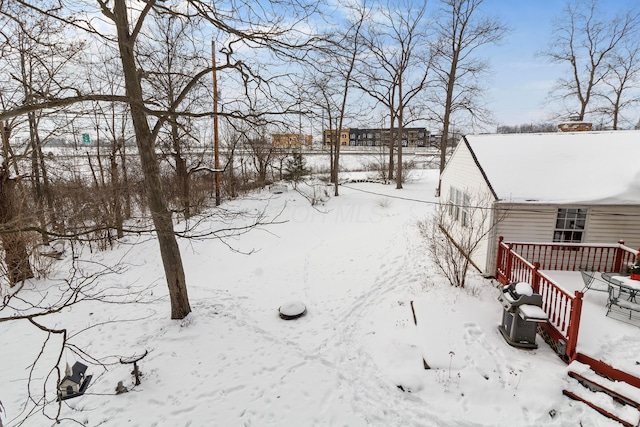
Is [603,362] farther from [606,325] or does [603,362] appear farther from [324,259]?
[324,259]

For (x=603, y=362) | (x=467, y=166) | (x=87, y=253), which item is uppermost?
(x=467, y=166)

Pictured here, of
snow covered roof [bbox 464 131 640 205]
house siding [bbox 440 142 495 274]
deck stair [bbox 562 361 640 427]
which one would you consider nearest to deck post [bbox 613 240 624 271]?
snow covered roof [bbox 464 131 640 205]

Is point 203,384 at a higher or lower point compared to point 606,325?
lower

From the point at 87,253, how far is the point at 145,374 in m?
10.4

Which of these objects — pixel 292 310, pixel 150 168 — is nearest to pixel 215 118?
pixel 150 168

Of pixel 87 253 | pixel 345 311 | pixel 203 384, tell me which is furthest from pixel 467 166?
pixel 87 253

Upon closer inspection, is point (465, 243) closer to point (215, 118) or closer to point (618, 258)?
point (618, 258)

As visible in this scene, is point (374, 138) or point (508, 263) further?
point (374, 138)

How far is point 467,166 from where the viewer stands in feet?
35.1

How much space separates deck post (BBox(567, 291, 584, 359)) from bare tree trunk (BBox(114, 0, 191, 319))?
6236mm

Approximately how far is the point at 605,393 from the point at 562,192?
508 centimetres

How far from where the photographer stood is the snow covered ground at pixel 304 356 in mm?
4504

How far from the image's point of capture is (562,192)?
26.0 ft

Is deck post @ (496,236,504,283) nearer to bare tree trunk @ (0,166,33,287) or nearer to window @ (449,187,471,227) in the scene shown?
window @ (449,187,471,227)
